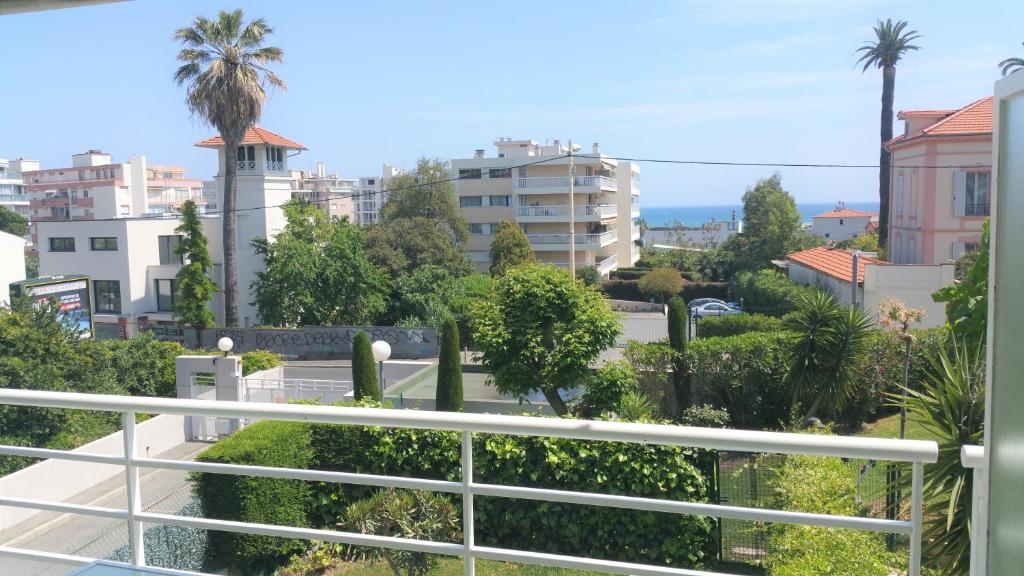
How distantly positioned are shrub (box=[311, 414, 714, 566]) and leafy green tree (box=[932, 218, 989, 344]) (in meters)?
3.48

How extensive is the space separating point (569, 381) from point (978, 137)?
19139 millimetres

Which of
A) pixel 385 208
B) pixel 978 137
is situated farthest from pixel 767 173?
pixel 978 137

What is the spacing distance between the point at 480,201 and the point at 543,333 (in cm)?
4500

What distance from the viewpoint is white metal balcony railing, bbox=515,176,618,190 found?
5691cm

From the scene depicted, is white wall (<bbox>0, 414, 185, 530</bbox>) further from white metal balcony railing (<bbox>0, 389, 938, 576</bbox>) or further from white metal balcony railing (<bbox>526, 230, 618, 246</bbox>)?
white metal balcony railing (<bbox>526, 230, 618, 246</bbox>)

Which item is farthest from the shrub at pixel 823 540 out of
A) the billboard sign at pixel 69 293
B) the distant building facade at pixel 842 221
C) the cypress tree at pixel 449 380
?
the distant building facade at pixel 842 221

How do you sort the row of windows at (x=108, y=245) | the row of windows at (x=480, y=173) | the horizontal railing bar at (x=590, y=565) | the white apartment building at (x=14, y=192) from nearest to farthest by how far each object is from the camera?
the horizontal railing bar at (x=590, y=565) → the row of windows at (x=108, y=245) → the row of windows at (x=480, y=173) → the white apartment building at (x=14, y=192)

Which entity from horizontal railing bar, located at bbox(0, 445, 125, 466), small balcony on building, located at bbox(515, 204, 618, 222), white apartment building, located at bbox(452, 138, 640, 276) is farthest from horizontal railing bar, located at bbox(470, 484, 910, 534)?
small balcony on building, located at bbox(515, 204, 618, 222)

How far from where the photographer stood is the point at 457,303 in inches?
1395

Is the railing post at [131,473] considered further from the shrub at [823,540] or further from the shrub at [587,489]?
the shrub at [587,489]

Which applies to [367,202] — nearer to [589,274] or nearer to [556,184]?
[556,184]

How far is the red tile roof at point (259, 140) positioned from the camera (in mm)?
40500

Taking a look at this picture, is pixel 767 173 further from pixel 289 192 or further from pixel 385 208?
pixel 289 192

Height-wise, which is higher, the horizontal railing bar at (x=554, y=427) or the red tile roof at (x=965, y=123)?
the red tile roof at (x=965, y=123)
